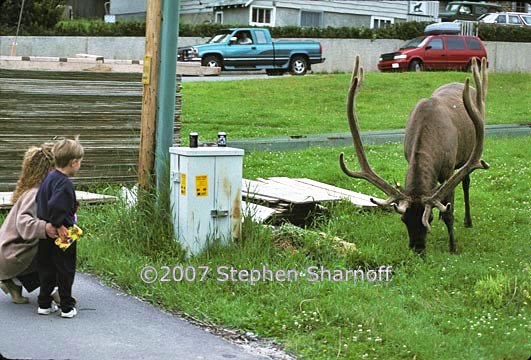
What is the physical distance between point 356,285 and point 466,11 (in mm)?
45786

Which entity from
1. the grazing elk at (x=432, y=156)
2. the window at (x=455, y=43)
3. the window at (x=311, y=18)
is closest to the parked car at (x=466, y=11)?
the window at (x=311, y=18)

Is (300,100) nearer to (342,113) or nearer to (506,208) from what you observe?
(342,113)

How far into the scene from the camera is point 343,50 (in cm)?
4197

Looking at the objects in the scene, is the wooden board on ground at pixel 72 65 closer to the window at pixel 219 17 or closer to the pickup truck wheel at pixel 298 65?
the pickup truck wheel at pixel 298 65

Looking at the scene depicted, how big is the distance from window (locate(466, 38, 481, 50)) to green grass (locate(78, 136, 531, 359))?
24.6 meters

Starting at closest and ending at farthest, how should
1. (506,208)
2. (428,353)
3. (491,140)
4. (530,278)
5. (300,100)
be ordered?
(428,353) → (530,278) → (506,208) → (491,140) → (300,100)

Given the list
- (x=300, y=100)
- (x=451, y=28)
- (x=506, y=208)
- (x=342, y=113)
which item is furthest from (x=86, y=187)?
(x=451, y=28)

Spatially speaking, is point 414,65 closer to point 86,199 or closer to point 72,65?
point 72,65

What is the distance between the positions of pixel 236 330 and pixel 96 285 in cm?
192

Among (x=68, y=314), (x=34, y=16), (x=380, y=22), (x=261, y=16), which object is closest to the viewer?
(x=68, y=314)

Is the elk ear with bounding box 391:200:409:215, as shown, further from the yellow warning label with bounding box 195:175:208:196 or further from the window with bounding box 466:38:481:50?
the window with bounding box 466:38:481:50

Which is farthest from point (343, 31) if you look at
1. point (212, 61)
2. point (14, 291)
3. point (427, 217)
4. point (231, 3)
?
point (14, 291)

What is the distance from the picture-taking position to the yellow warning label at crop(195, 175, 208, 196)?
363 inches

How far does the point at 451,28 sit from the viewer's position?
132ft
